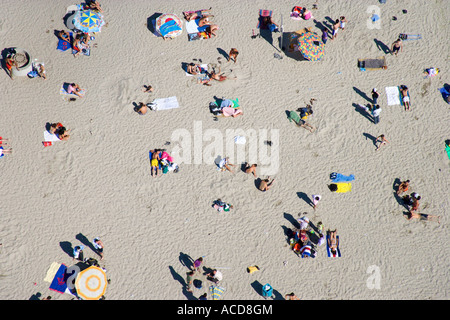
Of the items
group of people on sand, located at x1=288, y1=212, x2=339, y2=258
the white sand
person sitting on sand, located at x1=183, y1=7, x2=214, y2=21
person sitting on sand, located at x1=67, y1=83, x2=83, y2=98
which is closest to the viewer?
group of people on sand, located at x1=288, y1=212, x2=339, y2=258

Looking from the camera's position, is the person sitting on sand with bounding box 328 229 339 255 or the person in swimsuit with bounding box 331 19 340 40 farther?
the person in swimsuit with bounding box 331 19 340 40

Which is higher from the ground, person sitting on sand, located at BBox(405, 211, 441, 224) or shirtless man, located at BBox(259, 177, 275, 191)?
shirtless man, located at BBox(259, 177, 275, 191)

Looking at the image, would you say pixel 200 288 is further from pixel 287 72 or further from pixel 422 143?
pixel 422 143

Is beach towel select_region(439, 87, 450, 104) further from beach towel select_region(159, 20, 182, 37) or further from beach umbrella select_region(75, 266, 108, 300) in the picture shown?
beach umbrella select_region(75, 266, 108, 300)

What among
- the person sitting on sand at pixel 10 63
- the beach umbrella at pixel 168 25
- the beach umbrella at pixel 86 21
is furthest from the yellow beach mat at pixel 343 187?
the person sitting on sand at pixel 10 63

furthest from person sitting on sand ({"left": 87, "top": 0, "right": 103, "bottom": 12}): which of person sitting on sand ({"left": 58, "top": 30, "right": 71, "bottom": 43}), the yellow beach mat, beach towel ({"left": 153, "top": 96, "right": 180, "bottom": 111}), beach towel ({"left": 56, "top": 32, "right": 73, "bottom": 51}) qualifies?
the yellow beach mat
